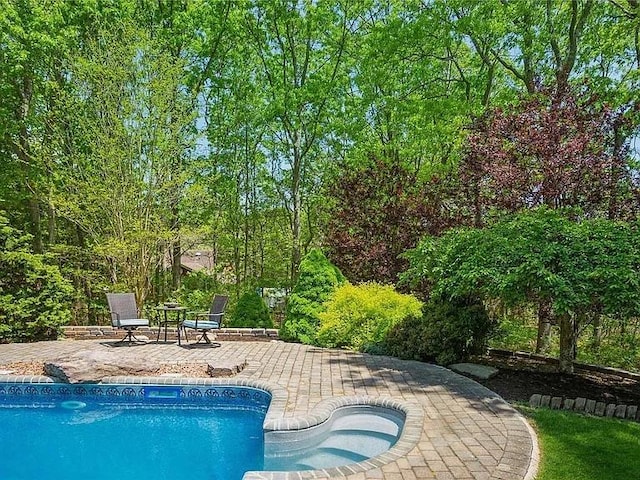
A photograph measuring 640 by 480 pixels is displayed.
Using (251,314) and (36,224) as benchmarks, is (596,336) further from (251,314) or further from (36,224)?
(36,224)

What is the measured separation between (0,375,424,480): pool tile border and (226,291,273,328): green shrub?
226 inches

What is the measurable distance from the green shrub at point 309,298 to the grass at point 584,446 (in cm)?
573

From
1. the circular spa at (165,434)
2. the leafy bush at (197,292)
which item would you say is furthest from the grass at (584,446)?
the leafy bush at (197,292)

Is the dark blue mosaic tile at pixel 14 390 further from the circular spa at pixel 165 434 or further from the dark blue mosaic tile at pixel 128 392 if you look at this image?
Answer: the dark blue mosaic tile at pixel 128 392

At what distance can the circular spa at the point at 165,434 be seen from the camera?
516 centimetres

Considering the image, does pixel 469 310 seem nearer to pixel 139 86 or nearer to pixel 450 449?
pixel 450 449

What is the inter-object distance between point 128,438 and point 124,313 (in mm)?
5049

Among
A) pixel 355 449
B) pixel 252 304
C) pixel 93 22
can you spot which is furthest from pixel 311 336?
pixel 93 22

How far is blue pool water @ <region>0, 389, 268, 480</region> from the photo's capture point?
5.23 metres

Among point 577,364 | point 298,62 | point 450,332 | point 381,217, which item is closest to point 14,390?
point 450,332

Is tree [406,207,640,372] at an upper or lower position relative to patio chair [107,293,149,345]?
upper

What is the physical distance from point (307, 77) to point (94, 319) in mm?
11333

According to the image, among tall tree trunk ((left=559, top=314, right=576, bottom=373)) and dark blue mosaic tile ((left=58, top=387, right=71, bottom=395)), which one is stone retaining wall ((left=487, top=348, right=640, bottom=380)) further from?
dark blue mosaic tile ((left=58, top=387, right=71, bottom=395))

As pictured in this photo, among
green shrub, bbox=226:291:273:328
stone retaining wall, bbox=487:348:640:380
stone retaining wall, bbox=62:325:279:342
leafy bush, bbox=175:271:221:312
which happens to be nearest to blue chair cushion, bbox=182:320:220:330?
stone retaining wall, bbox=62:325:279:342
